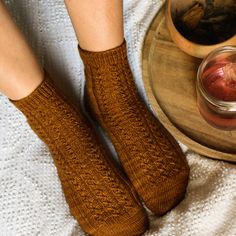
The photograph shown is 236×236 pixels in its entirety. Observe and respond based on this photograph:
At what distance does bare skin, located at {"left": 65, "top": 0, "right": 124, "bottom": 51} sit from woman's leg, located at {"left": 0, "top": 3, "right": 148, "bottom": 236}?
101mm

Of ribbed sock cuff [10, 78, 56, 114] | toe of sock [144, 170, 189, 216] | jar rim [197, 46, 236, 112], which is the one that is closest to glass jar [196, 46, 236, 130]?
jar rim [197, 46, 236, 112]

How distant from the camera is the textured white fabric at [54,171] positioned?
761 mm

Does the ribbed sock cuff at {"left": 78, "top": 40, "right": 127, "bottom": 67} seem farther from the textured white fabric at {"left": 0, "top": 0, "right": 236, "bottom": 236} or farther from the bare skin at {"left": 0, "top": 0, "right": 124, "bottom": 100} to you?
the textured white fabric at {"left": 0, "top": 0, "right": 236, "bottom": 236}

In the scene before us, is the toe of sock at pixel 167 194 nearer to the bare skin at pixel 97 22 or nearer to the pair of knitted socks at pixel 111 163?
the pair of knitted socks at pixel 111 163

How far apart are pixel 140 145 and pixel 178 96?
0.37 ft

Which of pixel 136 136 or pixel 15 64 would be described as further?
pixel 136 136

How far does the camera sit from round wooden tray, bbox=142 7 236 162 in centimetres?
79

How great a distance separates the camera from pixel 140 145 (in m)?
0.79

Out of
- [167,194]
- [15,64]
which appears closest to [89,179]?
[167,194]

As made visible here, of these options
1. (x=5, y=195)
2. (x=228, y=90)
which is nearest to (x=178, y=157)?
(x=228, y=90)

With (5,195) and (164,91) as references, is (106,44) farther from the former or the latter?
(5,195)

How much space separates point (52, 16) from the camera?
2.98 ft

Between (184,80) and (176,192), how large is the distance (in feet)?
0.66

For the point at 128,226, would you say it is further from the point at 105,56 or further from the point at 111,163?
the point at 105,56
